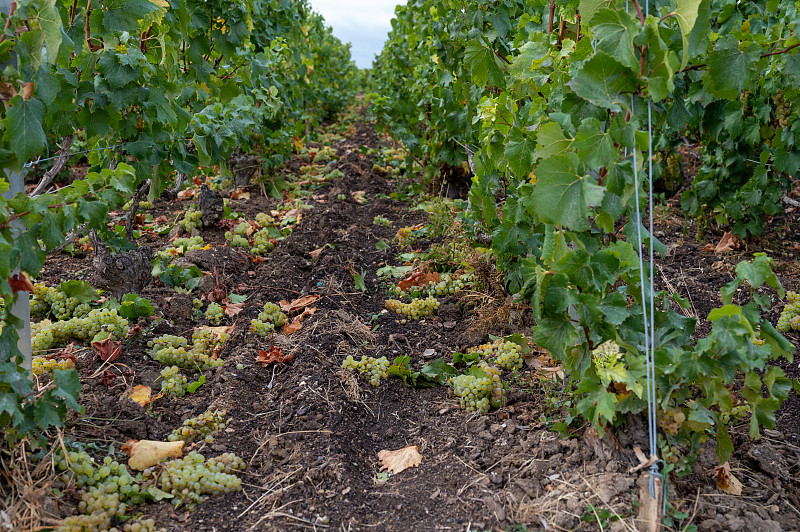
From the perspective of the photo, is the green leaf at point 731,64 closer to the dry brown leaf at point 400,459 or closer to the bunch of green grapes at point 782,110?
the dry brown leaf at point 400,459

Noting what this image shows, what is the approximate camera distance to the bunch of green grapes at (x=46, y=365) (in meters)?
2.67

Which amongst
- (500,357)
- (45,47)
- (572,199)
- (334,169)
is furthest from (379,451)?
(334,169)

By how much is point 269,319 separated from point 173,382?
3.06 ft

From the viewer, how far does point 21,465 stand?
81.2 inches

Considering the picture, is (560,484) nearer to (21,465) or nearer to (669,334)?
(669,334)

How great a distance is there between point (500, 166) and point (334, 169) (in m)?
5.13

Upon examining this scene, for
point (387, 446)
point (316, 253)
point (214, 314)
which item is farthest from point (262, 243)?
point (387, 446)

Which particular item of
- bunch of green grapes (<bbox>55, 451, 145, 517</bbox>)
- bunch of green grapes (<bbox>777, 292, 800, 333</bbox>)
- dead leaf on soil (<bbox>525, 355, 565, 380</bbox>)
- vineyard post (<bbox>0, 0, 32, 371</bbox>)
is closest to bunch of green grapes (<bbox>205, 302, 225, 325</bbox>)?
vineyard post (<bbox>0, 0, 32, 371</bbox>)

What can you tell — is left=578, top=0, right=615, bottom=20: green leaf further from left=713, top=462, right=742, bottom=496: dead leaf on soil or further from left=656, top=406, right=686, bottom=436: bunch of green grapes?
left=713, top=462, right=742, bottom=496: dead leaf on soil

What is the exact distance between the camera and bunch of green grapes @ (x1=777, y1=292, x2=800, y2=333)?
3451mm

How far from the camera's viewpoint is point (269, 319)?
149 inches

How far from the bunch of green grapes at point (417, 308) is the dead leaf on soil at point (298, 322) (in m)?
0.56

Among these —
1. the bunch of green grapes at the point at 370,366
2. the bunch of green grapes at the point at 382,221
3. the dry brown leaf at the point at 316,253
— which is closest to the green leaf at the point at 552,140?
the bunch of green grapes at the point at 370,366

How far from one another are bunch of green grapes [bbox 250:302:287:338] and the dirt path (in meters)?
0.08
